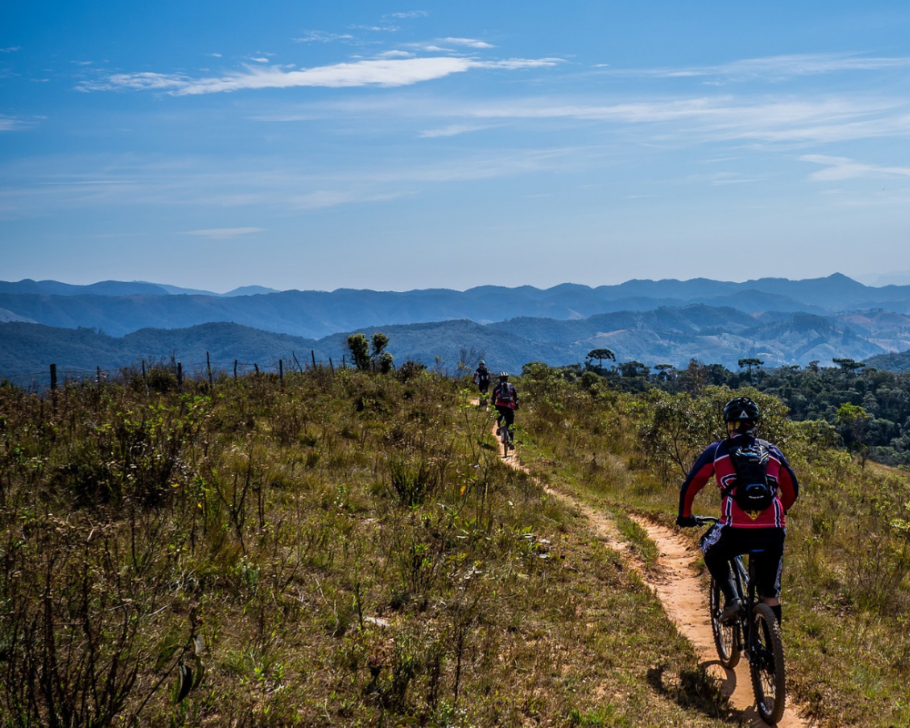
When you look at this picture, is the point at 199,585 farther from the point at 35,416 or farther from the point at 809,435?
the point at 809,435

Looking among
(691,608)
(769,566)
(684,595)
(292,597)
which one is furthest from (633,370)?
(292,597)

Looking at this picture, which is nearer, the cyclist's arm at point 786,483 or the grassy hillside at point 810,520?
the cyclist's arm at point 786,483

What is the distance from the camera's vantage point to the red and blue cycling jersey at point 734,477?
15.0ft

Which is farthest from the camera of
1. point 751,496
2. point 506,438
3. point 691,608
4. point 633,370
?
point 633,370

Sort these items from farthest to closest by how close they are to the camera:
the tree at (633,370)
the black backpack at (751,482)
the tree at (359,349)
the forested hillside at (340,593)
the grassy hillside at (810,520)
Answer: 1. the tree at (633,370)
2. the tree at (359,349)
3. the grassy hillside at (810,520)
4. the black backpack at (751,482)
5. the forested hillside at (340,593)

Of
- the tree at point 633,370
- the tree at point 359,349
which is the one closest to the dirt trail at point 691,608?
the tree at point 359,349

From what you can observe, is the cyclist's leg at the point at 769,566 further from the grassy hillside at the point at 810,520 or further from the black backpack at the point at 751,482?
the grassy hillside at the point at 810,520

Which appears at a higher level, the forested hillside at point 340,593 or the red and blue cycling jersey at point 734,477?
the red and blue cycling jersey at point 734,477

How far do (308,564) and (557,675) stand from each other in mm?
2663

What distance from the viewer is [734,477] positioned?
4.61 metres

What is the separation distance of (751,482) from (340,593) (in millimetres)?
3758

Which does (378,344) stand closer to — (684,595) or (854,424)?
(684,595)

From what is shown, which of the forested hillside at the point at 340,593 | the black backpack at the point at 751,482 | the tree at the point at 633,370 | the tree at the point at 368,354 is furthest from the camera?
the tree at the point at 633,370

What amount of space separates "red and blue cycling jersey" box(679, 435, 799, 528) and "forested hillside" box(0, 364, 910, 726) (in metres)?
1.58
